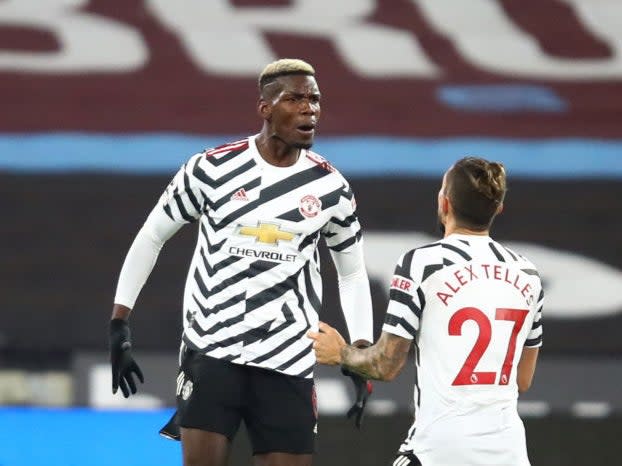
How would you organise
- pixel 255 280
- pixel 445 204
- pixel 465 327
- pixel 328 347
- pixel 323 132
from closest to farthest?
pixel 465 327
pixel 445 204
pixel 328 347
pixel 255 280
pixel 323 132

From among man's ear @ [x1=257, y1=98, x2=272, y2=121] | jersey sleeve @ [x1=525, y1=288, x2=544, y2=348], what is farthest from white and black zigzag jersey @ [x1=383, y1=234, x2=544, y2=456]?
man's ear @ [x1=257, y1=98, x2=272, y2=121]

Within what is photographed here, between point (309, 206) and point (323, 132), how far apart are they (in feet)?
15.0

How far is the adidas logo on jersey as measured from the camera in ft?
14.4

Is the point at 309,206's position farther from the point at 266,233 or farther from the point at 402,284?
the point at 402,284

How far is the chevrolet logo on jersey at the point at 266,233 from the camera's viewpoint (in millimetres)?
4359

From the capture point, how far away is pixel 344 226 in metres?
4.53

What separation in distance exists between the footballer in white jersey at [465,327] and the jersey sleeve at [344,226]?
0.78 meters

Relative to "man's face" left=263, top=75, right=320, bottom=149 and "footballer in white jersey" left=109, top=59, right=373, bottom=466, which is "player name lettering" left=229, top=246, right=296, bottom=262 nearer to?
"footballer in white jersey" left=109, top=59, right=373, bottom=466

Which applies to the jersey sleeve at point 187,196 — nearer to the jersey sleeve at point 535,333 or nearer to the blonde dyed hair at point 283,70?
the blonde dyed hair at point 283,70

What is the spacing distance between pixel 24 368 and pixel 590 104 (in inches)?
151

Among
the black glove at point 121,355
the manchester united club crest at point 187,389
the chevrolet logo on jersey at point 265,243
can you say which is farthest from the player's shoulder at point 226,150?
the manchester united club crest at point 187,389

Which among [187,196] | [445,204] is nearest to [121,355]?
[187,196]

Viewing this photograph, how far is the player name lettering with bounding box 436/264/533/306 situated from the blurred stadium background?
5000 mm

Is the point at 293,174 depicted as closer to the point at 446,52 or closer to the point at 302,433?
the point at 302,433
